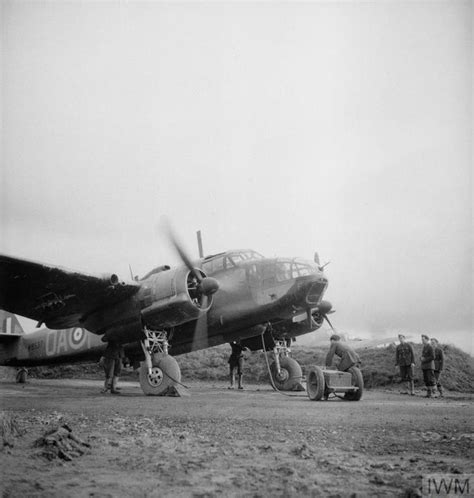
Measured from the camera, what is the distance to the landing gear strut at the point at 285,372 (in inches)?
606

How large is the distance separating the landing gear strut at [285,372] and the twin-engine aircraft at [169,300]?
14cm

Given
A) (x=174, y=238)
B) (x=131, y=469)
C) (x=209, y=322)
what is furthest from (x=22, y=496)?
(x=209, y=322)

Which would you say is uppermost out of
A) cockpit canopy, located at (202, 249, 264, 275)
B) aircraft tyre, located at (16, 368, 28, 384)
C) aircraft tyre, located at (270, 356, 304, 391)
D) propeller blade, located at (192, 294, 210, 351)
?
cockpit canopy, located at (202, 249, 264, 275)

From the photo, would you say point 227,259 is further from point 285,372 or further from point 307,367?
point 307,367

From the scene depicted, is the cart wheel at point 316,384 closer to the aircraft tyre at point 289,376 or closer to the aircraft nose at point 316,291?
the aircraft nose at point 316,291

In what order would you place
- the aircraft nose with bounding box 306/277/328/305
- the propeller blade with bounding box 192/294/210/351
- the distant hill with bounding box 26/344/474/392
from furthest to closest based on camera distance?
the distant hill with bounding box 26/344/474/392
the propeller blade with bounding box 192/294/210/351
the aircraft nose with bounding box 306/277/328/305

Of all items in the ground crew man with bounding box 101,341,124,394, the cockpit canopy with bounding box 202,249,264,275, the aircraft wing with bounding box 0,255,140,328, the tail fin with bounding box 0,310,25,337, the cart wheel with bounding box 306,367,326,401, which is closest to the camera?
the cart wheel with bounding box 306,367,326,401

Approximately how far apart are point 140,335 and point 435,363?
8.54 meters

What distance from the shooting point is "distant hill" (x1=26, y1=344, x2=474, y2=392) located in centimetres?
1738

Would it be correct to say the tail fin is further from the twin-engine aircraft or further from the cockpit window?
the cockpit window

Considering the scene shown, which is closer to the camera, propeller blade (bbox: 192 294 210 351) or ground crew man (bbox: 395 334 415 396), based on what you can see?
propeller blade (bbox: 192 294 210 351)

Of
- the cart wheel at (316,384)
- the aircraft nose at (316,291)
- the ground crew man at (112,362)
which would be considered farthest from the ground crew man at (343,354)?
the ground crew man at (112,362)

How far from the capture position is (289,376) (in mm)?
15578

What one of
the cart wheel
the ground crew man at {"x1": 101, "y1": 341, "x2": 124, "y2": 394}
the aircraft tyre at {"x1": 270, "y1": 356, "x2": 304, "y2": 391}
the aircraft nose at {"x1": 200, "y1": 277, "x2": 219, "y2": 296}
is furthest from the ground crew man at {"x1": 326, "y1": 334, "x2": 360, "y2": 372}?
the ground crew man at {"x1": 101, "y1": 341, "x2": 124, "y2": 394}
